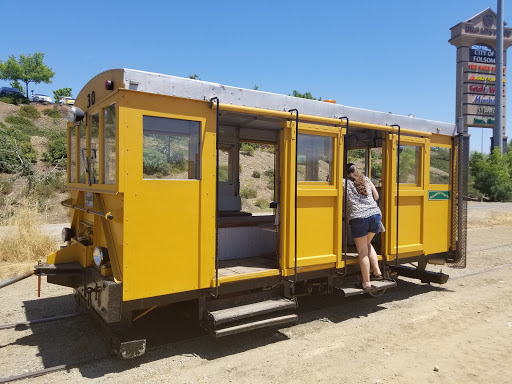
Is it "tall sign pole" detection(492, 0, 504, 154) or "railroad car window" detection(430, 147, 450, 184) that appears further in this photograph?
"tall sign pole" detection(492, 0, 504, 154)

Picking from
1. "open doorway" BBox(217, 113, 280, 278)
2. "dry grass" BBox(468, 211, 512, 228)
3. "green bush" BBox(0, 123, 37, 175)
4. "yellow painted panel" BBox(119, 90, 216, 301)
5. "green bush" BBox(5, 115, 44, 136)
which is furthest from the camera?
"green bush" BBox(5, 115, 44, 136)

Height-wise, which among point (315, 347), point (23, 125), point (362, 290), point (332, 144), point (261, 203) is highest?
point (23, 125)

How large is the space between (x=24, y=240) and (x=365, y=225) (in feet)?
23.2

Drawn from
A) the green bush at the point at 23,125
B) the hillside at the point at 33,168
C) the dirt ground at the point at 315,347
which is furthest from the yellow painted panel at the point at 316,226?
the green bush at the point at 23,125

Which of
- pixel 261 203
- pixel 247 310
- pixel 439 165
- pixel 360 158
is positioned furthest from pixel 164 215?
pixel 261 203

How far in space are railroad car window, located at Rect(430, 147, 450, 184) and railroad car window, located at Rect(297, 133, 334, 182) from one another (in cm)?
235

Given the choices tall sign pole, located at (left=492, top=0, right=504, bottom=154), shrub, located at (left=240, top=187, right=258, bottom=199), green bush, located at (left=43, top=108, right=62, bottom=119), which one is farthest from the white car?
tall sign pole, located at (left=492, top=0, right=504, bottom=154)

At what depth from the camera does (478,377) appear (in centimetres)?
375

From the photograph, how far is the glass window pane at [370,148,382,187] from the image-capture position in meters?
6.77

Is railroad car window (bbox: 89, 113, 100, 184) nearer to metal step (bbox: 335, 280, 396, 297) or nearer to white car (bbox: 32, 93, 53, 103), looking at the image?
metal step (bbox: 335, 280, 396, 297)

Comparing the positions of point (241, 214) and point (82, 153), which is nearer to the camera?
point (82, 153)

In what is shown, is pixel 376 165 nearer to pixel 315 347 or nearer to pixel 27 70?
pixel 315 347

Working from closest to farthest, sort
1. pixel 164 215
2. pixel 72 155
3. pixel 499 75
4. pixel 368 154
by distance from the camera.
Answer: pixel 164 215
pixel 72 155
pixel 368 154
pixel 499 75

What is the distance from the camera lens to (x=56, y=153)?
24.8m
